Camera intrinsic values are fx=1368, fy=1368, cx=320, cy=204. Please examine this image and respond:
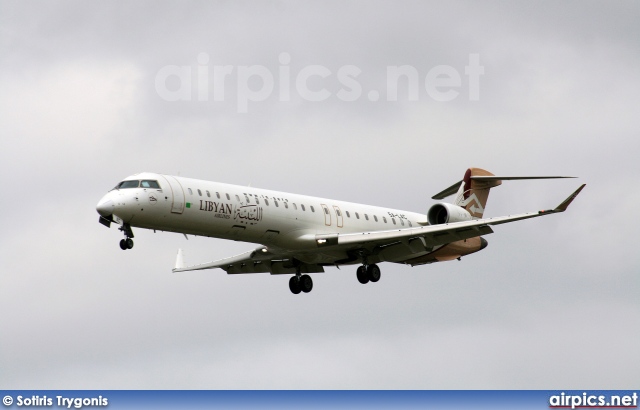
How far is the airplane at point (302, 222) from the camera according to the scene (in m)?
45.2

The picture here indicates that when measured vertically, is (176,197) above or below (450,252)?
below

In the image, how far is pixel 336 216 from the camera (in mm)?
50750

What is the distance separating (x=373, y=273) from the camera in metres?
51.2

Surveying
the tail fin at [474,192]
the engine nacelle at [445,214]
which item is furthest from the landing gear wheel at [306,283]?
the tail fin at [474,192]

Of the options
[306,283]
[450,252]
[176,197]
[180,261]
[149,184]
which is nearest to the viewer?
[149,184]

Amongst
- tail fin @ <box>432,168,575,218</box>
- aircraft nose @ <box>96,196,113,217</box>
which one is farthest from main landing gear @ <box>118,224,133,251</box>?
tail fin @ <box>432,168,575,218</box>

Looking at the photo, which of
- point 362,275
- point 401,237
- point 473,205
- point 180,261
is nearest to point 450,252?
point 473,205

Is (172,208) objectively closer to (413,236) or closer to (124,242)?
(124,242)

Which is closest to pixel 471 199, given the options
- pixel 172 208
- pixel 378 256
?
pixel 378 256

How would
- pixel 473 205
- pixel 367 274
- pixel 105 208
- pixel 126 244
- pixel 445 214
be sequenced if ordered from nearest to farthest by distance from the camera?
pixel 105 208 → pixel 126 244 → pixel 367 274 → pixel 445 214 → pixel 473 205

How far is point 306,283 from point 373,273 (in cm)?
320

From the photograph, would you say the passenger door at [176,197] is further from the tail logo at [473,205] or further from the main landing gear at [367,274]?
the tail logo at [473,205]

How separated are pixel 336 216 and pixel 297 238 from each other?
2.54 metres

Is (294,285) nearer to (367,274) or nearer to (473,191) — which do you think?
(367,274)
